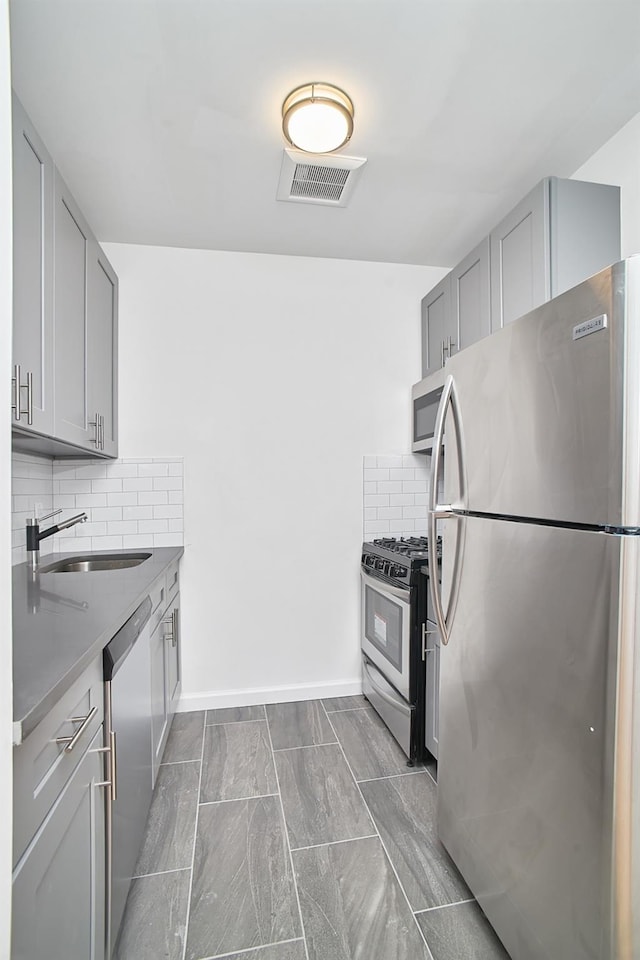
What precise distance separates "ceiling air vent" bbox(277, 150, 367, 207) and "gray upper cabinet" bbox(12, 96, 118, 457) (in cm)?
89

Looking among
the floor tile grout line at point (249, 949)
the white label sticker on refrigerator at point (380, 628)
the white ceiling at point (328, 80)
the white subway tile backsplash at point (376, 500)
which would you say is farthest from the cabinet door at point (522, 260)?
the floor tile grout line at point (249, 949)

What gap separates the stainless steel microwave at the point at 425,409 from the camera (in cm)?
270

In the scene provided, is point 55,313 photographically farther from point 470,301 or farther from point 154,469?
point 470,301

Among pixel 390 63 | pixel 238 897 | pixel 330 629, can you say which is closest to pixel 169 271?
pixel 390 63

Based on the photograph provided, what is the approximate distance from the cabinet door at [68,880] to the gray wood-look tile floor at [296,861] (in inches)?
16.8

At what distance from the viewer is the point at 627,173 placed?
186cm

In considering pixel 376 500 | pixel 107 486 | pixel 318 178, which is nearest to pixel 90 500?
pixel 107 486

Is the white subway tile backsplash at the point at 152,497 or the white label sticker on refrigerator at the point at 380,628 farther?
the white subway tile backsplash at the point at 152,497

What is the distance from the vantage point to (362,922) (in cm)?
142

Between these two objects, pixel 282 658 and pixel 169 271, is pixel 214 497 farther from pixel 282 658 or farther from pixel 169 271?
pixel 169 271

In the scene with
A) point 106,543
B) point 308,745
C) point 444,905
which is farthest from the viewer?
point 106,543

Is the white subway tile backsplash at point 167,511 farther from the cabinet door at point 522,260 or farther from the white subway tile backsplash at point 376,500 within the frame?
the cabinet door at point 522,260

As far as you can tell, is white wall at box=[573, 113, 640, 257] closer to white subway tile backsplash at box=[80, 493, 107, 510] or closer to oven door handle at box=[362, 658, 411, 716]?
oven door handle at box=[362, 658, 411, 716]

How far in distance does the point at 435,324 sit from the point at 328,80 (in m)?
1.44
